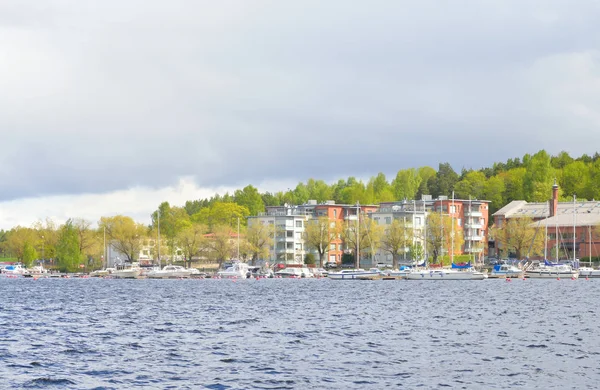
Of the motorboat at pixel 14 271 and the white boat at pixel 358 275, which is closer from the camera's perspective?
the white boat at pixel 358 275

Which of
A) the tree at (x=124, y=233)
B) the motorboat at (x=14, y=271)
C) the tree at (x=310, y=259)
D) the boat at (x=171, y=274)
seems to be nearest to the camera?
the boat at (x=171, y=274)

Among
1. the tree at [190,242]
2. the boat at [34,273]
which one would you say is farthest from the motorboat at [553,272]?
the boat at [34,273]

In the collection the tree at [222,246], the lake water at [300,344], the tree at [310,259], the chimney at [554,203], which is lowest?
the lake water at [300,344]

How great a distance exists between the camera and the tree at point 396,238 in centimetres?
17350

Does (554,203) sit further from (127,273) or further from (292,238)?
(127,273)

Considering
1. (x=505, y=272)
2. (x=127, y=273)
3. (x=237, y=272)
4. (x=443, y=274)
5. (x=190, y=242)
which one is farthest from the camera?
(x=190, y=242)

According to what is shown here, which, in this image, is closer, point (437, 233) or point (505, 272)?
point (505, 272)

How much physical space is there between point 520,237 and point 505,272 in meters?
25.1

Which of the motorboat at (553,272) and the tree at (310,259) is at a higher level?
the tree at (310,259)

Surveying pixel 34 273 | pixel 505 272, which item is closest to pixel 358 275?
pixel 505 272

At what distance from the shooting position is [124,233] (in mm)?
192500

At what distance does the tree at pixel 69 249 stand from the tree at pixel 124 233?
35.8 feet

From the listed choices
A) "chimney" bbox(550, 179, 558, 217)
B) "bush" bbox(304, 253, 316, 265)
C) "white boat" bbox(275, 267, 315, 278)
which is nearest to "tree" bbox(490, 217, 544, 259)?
"chimney" bbox(550, 179, 558, 217)

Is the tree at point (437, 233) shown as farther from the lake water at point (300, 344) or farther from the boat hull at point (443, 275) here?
the lake water at point (300, 344)
